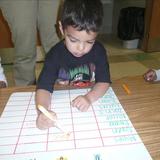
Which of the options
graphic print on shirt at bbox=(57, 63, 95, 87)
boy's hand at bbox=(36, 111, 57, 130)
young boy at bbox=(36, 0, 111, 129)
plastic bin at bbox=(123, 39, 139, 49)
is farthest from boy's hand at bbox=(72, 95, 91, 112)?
plastic bin at bbox=(123, 39, 139, 49)

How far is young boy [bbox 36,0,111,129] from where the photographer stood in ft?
2.21

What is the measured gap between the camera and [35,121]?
1.89 feet

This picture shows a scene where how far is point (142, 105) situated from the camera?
64 centimetres

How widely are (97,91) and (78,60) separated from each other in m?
0.19

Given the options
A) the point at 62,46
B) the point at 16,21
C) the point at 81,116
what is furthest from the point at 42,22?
the point at 81,116

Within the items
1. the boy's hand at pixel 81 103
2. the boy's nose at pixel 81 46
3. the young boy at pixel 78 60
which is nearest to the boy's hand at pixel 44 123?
the young boy at pixel 78 60

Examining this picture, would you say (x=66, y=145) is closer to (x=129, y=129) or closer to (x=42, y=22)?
(x=129, y=129)

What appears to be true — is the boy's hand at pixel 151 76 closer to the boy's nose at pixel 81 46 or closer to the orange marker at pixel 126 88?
the orange marker at pixel 126 88

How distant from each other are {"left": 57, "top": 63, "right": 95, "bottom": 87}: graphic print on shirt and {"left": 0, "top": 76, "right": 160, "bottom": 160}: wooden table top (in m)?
0.11

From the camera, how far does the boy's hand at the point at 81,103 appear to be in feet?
2.06

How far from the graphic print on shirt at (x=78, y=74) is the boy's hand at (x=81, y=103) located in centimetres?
20

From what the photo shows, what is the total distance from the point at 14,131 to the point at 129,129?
0.25 metres

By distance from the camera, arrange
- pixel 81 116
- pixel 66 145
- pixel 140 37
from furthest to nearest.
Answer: pixel 140 37 → pixel 81 116 → pixel 66 145

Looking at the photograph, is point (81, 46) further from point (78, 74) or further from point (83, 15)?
point (78, 74)
